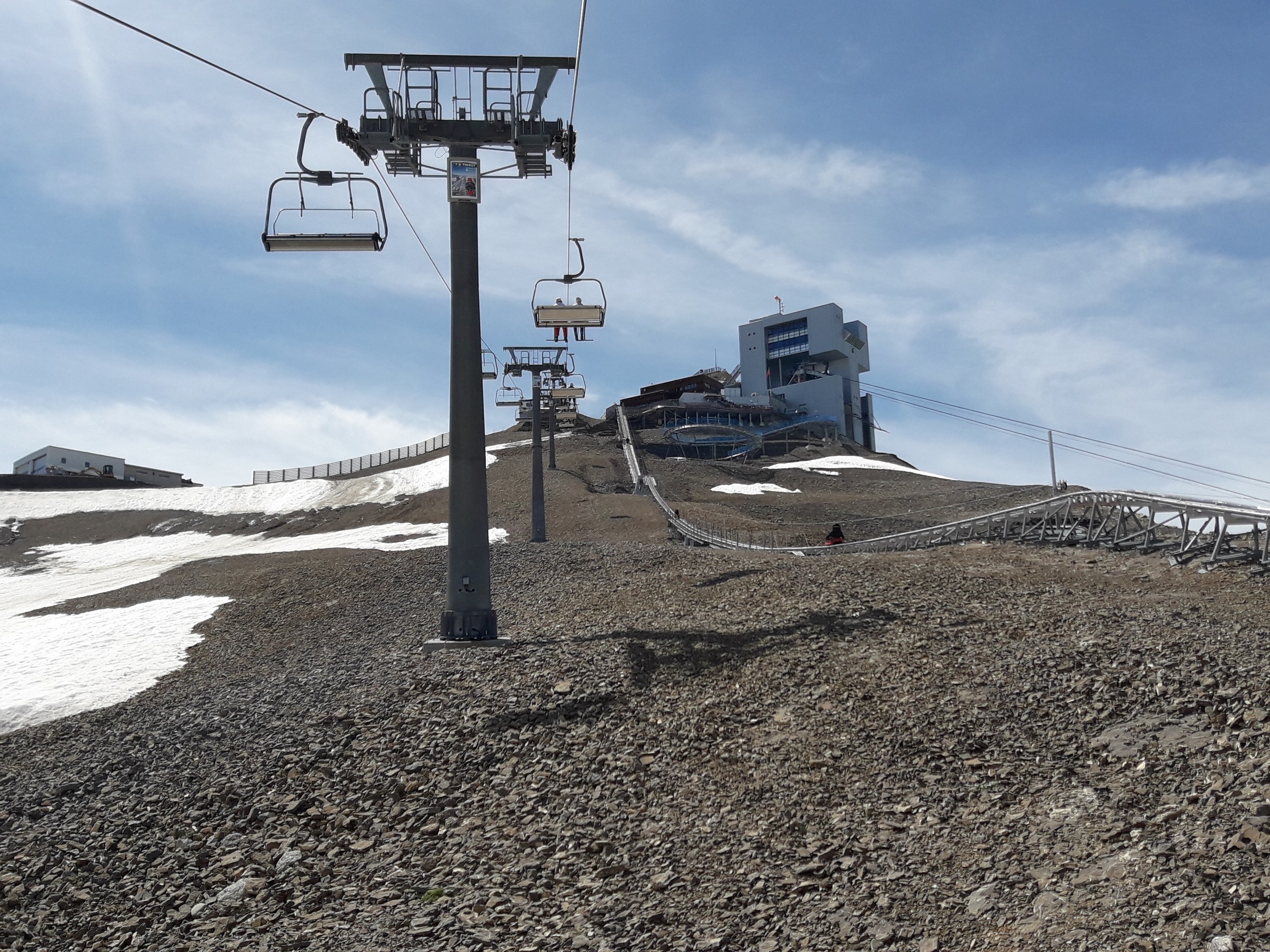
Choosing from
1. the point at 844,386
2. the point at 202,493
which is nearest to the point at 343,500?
the point at 202,493

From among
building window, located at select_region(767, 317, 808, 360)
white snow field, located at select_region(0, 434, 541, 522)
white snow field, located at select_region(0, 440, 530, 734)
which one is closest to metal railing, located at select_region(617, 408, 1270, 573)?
white snow field, located at select_region(0, 440, 530, 734)

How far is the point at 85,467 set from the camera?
98.8 m

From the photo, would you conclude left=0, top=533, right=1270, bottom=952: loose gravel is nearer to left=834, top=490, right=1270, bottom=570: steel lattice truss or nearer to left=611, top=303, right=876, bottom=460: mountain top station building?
left=834, top=490, right=1270, bottom=570: steel lattice truss

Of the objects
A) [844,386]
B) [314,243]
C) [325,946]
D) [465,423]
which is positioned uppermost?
[844,386]

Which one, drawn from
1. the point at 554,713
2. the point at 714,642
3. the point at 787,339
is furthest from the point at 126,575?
the point at 787,339

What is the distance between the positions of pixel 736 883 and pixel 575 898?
1597mm

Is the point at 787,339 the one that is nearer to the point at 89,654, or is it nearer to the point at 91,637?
the point at 91,637

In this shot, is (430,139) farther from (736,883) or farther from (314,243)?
(736,883)

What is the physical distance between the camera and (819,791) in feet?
34.2

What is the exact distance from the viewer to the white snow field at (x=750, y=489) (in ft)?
209

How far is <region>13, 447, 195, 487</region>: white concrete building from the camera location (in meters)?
98.0

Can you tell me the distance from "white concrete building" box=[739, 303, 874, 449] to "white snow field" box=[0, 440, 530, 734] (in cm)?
4294

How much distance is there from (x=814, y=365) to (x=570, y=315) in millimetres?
98740

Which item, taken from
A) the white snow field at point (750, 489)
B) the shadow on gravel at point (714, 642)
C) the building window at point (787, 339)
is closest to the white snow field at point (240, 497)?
the white snow field at point (750, 489)
